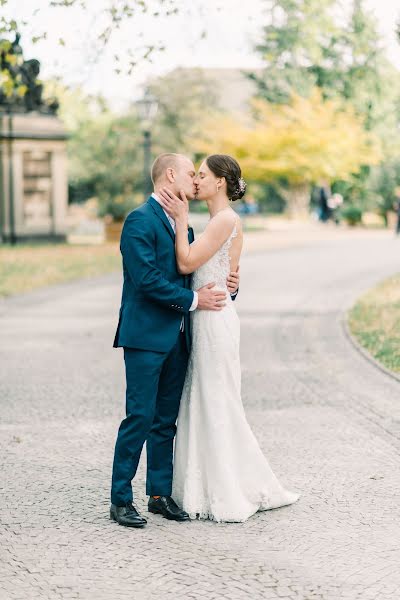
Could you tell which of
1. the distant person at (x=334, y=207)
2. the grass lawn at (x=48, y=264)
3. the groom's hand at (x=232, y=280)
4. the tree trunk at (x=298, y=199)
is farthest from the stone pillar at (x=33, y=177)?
the groom's hand at (x=232, y=280)

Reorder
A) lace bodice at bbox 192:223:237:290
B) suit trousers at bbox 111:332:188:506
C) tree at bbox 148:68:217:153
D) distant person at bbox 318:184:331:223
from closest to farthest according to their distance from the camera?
suit trousers at bbox 111:332:188:506 → lace bodice at bbox 192:223:237:290 → distant person at bbox 318:184:331:223 → tree at bbox 148:68:217:153

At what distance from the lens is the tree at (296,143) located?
137 feet

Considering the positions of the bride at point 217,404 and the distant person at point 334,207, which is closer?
the bride at point 217,404

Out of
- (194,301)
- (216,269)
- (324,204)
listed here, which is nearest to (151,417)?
(194,301)

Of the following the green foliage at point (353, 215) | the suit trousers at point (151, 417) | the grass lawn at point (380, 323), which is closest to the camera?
the suit trousers at point (151, 417)

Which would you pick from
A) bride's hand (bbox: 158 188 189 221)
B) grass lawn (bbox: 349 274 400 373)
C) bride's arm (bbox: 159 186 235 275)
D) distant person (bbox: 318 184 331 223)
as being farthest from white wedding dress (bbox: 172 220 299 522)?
distant person (bbox: 318 184 331 223)

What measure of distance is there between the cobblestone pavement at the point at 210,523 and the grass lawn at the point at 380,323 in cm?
27

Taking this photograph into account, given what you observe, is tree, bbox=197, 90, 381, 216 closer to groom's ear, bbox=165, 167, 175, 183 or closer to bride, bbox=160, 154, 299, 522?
bride, bbox=160, 154, 299, 522

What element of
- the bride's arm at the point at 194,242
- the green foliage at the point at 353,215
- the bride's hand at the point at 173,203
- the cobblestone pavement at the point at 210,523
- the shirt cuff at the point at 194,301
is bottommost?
the green foliage at the point at 353,215

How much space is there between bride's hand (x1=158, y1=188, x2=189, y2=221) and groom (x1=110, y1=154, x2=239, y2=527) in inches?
1.4

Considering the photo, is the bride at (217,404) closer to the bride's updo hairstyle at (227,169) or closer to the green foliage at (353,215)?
the bride's updo hairstyle at (227,169)

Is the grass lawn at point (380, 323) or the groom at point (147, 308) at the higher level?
the groom at point (147, 308)

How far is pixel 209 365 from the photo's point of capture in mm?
5105

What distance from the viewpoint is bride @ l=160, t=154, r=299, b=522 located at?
5004 mm
